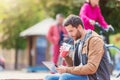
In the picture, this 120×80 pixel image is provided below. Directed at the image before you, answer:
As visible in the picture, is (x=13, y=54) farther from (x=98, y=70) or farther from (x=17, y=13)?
(x=98, y=70)

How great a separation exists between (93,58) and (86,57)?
0.48ft

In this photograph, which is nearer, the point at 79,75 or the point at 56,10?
the point at 79,75

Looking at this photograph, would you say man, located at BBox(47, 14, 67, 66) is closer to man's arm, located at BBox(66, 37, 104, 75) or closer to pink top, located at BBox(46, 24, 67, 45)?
pink top, located at BBox(46, 24, 67, 45)

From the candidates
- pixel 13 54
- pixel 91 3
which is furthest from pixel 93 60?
pixel 13 54

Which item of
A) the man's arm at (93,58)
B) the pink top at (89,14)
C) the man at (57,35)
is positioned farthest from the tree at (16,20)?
the man's arm at (93,58)

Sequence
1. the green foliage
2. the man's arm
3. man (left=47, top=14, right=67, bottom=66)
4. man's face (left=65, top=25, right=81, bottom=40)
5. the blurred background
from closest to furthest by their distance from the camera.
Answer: the man's arm < man's face (left=65, top=25, right=81, bottom=40) < man (left=47, top=14, right=67, bottom=66) < the blurred background < the green foliage

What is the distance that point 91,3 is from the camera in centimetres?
920

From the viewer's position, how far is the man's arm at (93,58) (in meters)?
5.76

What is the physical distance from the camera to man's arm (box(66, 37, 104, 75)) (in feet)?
18.9

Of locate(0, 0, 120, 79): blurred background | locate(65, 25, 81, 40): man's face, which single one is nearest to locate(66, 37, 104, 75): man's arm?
locate(65, 25, 81, 40): man's face

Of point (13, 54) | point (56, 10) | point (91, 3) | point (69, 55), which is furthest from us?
point (13, 54)

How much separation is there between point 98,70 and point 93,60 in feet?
0.63

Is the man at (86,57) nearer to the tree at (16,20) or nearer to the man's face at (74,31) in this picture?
the man's face at (74,31)

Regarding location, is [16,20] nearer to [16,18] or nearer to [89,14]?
[16,18]
